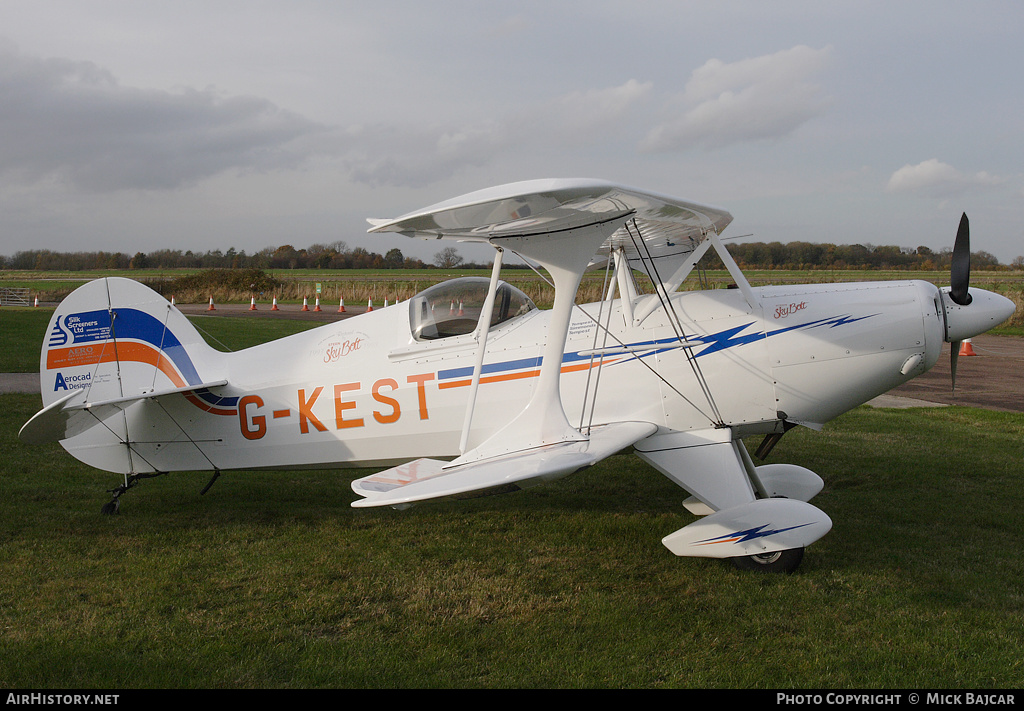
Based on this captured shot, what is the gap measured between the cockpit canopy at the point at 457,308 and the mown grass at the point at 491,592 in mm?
1680

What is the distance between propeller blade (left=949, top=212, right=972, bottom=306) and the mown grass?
189cm

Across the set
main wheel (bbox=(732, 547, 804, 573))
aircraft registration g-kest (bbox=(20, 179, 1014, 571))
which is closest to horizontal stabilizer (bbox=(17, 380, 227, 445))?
aircraft registration g-kest (bbox=(20, 179, 1014, 571))

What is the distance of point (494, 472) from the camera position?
4211 mm

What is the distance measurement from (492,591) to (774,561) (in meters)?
1.97

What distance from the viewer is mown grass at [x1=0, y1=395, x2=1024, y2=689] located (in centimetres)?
363

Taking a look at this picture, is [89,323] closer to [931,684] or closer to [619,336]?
[619,336]

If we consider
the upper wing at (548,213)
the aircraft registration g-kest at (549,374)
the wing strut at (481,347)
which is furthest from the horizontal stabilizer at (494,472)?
Result: the upper wing at (548,213)

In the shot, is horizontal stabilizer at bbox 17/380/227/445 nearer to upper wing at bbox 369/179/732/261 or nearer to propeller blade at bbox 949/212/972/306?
upper wing at bbox 369/179/732/261

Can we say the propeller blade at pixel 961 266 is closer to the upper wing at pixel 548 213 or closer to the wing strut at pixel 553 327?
the upper wing at pixel 548 213

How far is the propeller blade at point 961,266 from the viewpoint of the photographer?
5241 millimetres

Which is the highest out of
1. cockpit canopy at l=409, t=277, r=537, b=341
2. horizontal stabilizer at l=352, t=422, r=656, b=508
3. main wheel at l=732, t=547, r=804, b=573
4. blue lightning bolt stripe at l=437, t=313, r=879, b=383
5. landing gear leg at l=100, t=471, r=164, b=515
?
cockpit canopy at l=409, t=277, r=537, b=341

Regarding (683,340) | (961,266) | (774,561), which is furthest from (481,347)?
(961,266)

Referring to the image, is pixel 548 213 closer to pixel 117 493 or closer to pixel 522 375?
pixel 522 375
